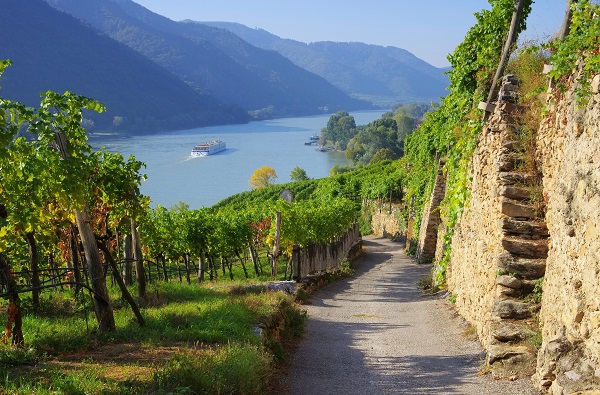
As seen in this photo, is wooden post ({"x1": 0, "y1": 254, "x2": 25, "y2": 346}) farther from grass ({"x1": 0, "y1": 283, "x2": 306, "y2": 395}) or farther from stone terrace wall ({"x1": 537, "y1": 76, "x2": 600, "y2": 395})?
stone terrace wall ({"x1": 537, "y1": 76, "x2": 600, "y2": 395})

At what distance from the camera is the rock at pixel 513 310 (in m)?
6.94

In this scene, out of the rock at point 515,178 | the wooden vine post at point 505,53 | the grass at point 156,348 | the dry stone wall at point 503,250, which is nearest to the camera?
the grass at point 156,348

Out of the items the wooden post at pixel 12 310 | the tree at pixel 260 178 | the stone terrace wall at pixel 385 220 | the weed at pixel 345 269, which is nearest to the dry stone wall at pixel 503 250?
the wooden post at pixel 12 310

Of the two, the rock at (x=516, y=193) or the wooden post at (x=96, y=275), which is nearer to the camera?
the wooden post at (x=96, y=275)

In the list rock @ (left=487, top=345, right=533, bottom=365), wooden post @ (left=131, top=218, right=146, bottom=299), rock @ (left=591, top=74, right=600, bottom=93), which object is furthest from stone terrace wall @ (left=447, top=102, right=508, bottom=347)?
wooden post @ (left=131, top=218, right=146, bottom=299)

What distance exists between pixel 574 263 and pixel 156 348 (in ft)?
14.9

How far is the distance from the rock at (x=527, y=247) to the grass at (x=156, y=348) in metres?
3.43

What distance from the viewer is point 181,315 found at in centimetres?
820

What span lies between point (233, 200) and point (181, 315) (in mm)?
46840

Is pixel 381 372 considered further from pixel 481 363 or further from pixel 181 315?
pixel 181 315

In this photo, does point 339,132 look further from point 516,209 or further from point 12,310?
point 12,310

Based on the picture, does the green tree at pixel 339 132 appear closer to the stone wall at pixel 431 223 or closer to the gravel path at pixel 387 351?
the stone wall at pixel 431 223

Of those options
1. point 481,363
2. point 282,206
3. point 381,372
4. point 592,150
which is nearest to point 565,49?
point 592,150

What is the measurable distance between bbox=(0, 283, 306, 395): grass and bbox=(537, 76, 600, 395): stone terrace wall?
9.59 feet
